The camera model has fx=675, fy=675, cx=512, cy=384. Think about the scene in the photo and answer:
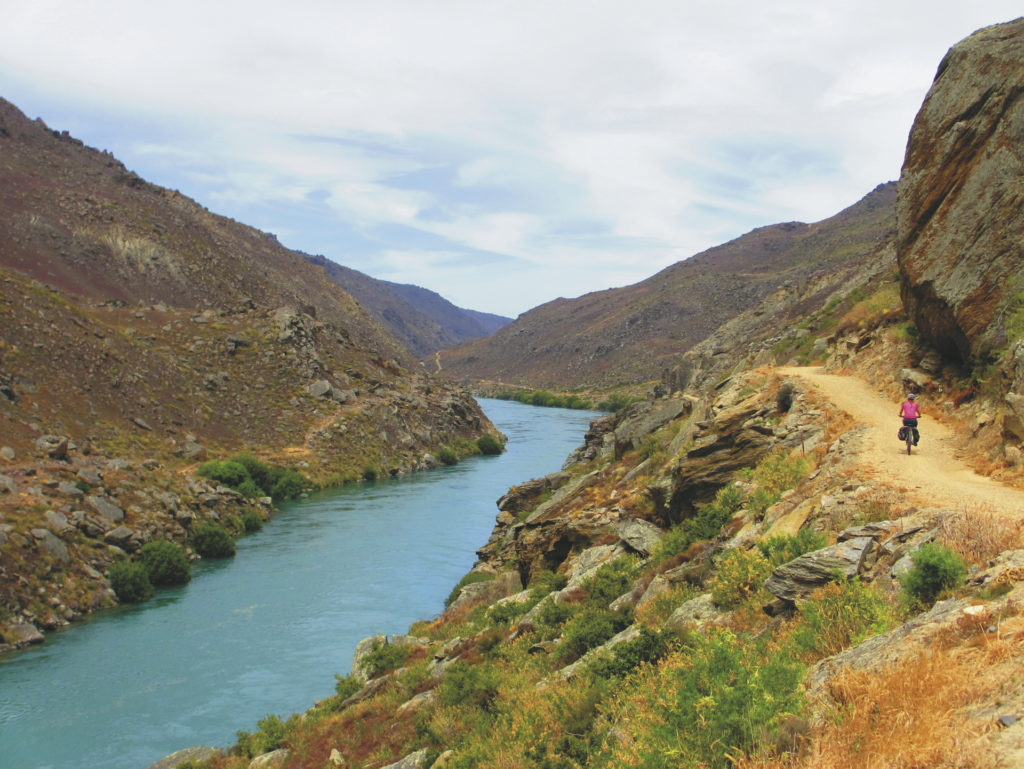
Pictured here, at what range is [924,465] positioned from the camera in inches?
397

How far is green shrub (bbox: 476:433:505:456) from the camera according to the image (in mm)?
67331

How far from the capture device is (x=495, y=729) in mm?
9242

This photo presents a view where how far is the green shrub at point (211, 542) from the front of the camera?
105ft

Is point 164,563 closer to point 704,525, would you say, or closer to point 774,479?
point 704,525

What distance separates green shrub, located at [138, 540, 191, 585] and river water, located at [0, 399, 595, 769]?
2.09 ft

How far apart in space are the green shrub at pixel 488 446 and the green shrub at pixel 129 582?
138 feet

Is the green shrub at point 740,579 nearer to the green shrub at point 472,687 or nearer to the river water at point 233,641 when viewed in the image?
the green shrub at point 472,687

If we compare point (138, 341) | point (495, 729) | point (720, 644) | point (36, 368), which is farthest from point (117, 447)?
point (720, 644)

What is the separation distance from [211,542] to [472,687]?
2467 cm

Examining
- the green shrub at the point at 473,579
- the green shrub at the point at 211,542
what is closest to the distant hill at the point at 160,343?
the green shrub at the point at 211,542

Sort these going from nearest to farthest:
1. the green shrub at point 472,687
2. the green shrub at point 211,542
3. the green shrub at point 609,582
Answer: the green shrub at point 472,687
the green shrub at point 609,582
the green shrub at point 211,542

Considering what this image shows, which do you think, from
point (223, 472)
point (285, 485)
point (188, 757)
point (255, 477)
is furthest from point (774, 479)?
point (285, 485)

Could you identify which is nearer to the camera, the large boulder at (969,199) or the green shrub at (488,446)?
the large boulder at (969,199)

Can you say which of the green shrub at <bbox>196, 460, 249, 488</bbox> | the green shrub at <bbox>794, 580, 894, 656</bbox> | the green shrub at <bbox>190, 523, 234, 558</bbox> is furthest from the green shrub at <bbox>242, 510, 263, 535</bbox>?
the green shrub at <bbox>794, 580, 894, 656</bbox>
